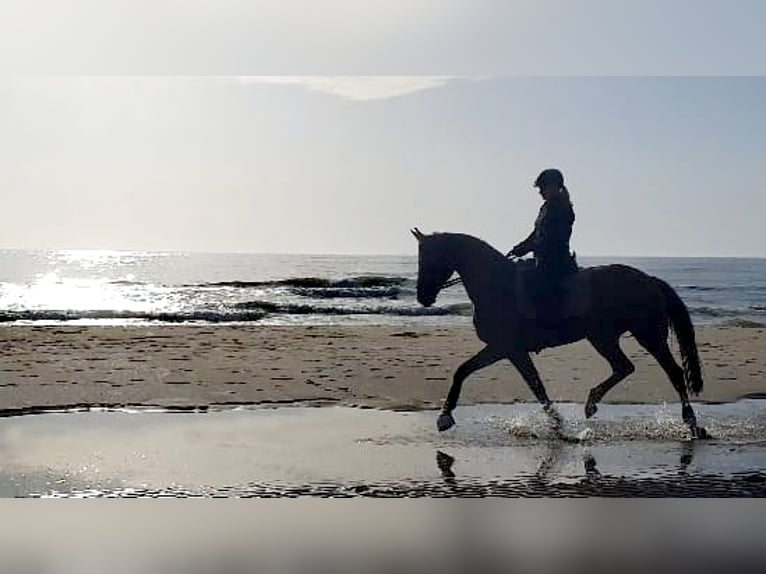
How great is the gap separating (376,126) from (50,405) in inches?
70.2

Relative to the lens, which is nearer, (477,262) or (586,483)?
(586,483)

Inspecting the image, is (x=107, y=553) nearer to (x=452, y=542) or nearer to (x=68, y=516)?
(x=68, y=516)

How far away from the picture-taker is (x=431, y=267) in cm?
436

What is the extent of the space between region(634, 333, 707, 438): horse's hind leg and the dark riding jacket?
0.46m

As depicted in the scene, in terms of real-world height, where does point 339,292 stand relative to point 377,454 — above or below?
above

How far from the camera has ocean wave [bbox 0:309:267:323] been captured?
→ 4539 mm

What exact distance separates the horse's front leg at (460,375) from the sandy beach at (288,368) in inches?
2.2

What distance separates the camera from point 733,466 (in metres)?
4.36

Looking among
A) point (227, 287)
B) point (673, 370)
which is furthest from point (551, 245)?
point (227, 287)

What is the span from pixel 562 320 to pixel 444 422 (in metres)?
0.64

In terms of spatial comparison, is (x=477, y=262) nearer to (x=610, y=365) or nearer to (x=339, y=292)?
(x=339, y=292)

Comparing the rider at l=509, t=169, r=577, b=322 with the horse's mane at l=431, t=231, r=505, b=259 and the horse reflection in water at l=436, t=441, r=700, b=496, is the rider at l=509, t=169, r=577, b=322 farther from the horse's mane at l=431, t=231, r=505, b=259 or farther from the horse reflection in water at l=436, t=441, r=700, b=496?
the horse reflection in water at l=436, t=441, r=700, b=496

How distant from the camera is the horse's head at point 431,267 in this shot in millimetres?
4359

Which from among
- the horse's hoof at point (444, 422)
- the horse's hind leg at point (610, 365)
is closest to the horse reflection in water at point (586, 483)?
the horse's hoof at point (444, 422)
